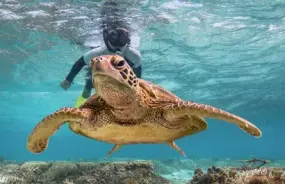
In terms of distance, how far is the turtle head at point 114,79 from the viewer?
9.80ft

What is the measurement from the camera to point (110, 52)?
1132 cm

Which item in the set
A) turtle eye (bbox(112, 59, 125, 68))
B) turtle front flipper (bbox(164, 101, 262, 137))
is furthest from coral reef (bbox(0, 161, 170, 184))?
turtle eye (bbox(112, 59, 125, 68))

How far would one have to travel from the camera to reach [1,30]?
15.1m

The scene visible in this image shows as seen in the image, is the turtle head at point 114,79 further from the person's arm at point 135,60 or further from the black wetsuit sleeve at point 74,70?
the black wetsuit sleeve at point 74,70

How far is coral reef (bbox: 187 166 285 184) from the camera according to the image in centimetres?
480

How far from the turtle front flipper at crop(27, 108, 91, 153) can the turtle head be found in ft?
2.06

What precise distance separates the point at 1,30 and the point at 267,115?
4172 cm

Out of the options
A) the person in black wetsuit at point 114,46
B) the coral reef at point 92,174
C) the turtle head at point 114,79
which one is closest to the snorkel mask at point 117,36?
the person in black wetsuit at point 114,46

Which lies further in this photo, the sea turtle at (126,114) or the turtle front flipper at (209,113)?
the turtle front flipper at (209,113)

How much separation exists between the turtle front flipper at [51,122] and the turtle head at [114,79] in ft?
2.06

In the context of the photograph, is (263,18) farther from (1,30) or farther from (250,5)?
(1,30)

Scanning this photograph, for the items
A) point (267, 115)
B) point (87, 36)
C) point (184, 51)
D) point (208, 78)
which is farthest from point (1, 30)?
point (267, 115)

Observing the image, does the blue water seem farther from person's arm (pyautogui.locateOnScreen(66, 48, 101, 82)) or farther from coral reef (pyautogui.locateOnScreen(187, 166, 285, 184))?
coral reef (pyautogui.locateOnScreen(187, 166, 285, 184))

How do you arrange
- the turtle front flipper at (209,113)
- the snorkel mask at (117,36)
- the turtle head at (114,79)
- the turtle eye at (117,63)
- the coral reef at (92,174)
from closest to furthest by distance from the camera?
the turtle head at (114,79), the turtle eye at (117,63), the turtle front flipper at (209,113), the coral reef at (92,174), the snorkel mask at (117,36)
